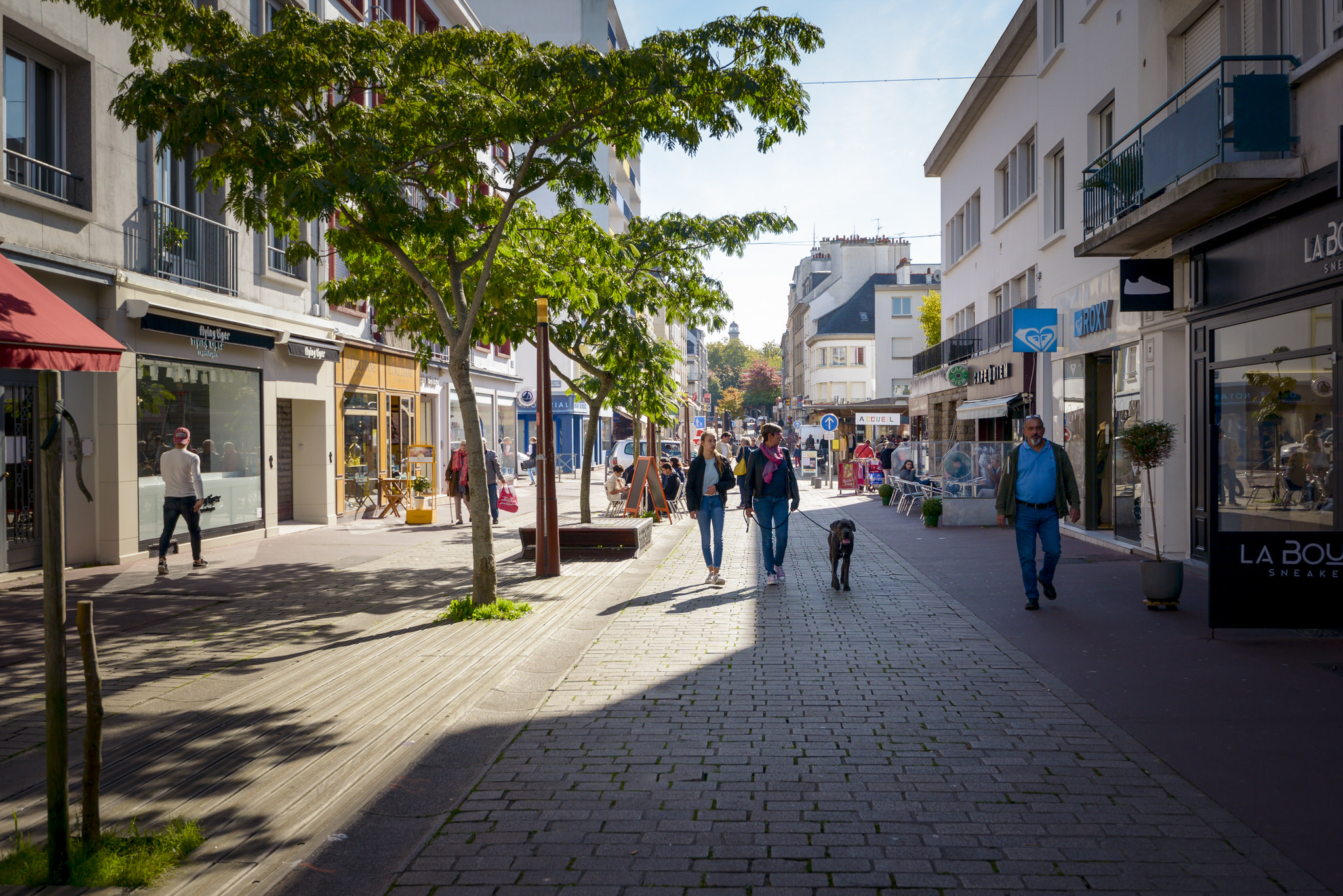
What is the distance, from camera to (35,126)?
472 inches

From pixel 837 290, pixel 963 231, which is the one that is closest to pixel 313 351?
pixel 963 231

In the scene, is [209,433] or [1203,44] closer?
[1203,44]

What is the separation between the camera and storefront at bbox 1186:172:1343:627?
7621mm

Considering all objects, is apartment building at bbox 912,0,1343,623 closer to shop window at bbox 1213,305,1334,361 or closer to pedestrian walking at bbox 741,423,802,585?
shop window at bbox 1213,305,1334,361

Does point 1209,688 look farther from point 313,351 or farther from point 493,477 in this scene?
point 313,351

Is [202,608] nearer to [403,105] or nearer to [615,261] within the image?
[403,105]

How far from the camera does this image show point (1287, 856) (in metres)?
3.85

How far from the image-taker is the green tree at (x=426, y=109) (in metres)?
8.92

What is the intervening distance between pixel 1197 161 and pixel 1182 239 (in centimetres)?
151

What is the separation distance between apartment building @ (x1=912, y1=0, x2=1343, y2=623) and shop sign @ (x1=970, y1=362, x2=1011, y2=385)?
0.39 meters

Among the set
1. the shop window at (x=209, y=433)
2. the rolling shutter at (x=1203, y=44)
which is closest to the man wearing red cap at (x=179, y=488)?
the shop window at (x=209, y=433)

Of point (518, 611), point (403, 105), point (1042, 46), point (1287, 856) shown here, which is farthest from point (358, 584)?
point (1042, 46)

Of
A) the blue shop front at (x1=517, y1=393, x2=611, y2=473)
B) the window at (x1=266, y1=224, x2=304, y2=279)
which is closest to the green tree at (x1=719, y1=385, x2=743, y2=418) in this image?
the blue shop front at (x1=517, y1=393, x2=611, y2=473)

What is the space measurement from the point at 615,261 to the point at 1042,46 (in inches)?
360
